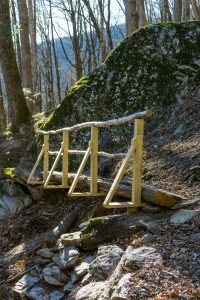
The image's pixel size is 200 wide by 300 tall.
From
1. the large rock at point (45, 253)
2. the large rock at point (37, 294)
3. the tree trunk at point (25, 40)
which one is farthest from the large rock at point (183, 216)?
the tree trunk at point (25, 40)

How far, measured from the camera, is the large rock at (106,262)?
377 cm

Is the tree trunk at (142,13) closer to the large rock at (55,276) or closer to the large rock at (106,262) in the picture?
the large rock at (55,276)

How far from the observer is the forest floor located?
3.04 metres

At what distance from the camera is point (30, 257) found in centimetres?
577

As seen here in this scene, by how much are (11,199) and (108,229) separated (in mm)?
4565

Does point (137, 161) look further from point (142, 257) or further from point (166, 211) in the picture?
point (142, 257)

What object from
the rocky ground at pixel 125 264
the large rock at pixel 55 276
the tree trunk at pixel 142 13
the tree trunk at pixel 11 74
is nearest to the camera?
the rocky ground at pixel 125 264

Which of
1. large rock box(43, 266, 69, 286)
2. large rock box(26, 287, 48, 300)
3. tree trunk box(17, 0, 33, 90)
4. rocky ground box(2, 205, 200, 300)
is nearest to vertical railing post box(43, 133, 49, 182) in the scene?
rocky ground box(2, 205, 200, 300)

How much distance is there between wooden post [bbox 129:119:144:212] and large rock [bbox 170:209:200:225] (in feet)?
1.87

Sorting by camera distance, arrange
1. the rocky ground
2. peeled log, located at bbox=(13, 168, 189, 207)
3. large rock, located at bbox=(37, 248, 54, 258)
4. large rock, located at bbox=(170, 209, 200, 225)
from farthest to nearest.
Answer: large rock, located at bbox=(37, 248, 54, 258)
peeled log, located at bbox=(13, 168, 189, 207)
large rock, located at bbox=(170, 209, 200, 225)
the rocky ground

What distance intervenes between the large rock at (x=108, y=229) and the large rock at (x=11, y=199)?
3942mm


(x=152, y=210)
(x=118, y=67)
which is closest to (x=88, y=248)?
(x=152, y=210)

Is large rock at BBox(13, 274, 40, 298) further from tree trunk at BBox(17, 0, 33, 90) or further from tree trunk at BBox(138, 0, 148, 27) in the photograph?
tree trunk at BBox(138, 0, 148, 27)

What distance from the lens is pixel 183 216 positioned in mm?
4258
